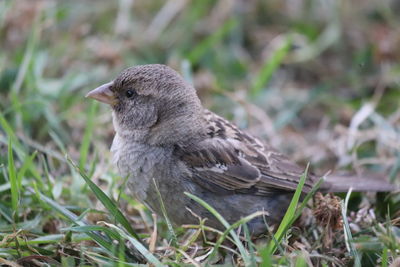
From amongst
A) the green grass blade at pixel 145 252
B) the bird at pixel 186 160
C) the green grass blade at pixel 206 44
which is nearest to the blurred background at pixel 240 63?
the green grass blade at pixel 206 44

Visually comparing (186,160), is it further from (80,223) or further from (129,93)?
(80,223)

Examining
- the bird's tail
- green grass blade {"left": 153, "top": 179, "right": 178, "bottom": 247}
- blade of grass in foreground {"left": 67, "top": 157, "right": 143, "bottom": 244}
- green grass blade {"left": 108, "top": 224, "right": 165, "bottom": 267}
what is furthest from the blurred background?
green grass blade {"left": 108, "top": 224, "right": 165, "bottom": 267}

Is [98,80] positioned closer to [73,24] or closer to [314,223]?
[73,24]

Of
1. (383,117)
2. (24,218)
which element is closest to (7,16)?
(24,218)

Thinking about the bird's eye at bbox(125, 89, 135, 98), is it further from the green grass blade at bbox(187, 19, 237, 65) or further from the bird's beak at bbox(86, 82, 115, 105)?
the green grass blade at bbox(187, 19, 237, 65)

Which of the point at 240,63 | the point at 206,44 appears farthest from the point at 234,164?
the point at 240,63
